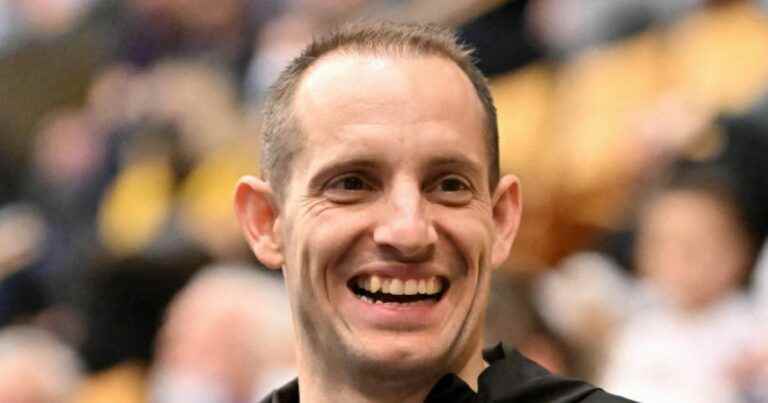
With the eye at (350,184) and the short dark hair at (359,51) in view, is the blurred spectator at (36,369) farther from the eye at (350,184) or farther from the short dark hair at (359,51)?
the eye at (350,184)

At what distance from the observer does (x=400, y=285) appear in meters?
2.54

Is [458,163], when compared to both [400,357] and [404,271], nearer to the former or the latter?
[404,271]

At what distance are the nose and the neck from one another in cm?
20

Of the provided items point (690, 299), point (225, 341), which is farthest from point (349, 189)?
point (225, 341)

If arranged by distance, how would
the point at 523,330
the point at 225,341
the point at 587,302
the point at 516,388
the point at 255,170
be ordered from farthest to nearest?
the point at 255,170 → the point at 225,341 → the point at 587,302 → the point at 523,330 → the point at 516,388

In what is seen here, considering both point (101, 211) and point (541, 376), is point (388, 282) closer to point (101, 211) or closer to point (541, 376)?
point (541, 376)

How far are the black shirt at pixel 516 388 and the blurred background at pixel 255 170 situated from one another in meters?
2.07

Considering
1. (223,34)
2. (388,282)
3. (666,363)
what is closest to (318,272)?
(388,282)

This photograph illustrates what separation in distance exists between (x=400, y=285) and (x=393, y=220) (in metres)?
0.10

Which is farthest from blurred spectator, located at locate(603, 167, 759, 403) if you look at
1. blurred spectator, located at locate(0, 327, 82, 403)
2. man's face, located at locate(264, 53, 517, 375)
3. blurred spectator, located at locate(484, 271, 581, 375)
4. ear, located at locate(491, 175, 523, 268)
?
blurred spectator, located at locate(0, 327, 82, 403)

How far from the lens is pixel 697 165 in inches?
196

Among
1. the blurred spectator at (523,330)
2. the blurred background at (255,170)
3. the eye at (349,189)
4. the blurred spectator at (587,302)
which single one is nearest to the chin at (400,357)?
the eye at (349,189)

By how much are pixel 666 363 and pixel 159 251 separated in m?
2.62

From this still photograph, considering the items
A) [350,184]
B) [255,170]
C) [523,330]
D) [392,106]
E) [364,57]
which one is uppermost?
[255,170]
